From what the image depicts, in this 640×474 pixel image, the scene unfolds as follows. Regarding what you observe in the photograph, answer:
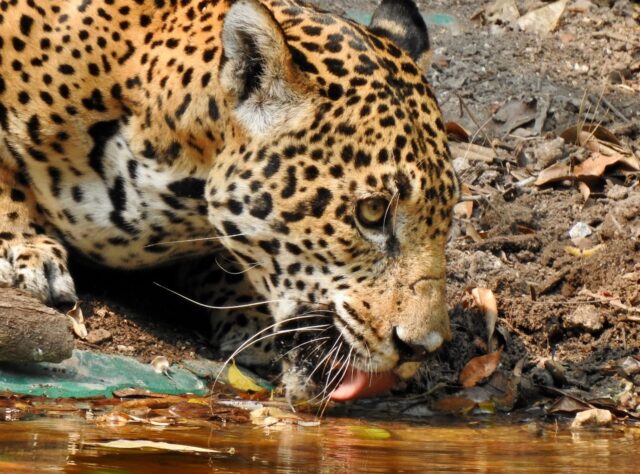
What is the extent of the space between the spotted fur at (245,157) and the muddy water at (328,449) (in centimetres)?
48

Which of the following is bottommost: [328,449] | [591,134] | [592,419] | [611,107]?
[592,419]

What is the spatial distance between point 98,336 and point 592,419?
8.56 ft

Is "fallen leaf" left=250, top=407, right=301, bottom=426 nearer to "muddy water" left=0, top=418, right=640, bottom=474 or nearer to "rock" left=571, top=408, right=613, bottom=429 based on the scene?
"muddy water" left=0, top=418, right=640, bottom=474

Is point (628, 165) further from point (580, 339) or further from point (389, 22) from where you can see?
point (389, 22)

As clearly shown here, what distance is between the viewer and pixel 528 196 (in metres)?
9.79

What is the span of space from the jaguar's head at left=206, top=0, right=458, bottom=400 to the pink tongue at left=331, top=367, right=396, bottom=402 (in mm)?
93

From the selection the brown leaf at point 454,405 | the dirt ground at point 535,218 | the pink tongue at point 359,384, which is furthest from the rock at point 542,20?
the pink tongue at point 359,384

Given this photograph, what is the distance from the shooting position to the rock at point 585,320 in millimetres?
8062

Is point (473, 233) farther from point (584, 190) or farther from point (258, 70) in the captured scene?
point (258, 70)

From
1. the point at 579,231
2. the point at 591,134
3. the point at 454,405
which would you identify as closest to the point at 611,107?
the point at 591,134

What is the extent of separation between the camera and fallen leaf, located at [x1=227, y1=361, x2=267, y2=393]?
730 centimetres

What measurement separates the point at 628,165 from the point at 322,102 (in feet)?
13.0

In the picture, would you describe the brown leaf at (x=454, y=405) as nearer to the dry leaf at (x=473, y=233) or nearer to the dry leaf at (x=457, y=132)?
the dry leaf at (x=473, y=233)

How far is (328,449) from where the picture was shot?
5.88 meters
